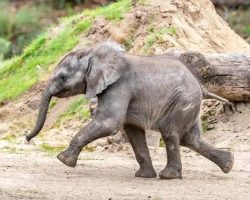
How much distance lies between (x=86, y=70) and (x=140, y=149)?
1.10 metres

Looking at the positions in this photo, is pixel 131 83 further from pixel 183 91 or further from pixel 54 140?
pixel 54 140

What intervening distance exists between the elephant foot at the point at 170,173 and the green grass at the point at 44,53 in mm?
6101

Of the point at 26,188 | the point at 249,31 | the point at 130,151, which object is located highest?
the point at 26,188

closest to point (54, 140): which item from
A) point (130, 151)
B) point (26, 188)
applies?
point (130, 151)

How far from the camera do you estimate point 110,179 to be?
1045 centimetres

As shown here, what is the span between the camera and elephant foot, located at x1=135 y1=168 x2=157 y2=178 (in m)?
10.9

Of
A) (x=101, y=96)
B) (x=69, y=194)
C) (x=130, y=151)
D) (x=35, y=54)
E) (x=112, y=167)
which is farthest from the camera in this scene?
(x=35, y=54)

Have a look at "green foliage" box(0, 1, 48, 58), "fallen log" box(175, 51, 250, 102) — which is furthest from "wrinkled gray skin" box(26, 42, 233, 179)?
"green foliage" box(0, 1, 48, 58)

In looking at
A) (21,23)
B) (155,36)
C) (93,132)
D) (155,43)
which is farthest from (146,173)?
(21,23)

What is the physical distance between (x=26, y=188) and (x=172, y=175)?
6.28 ft

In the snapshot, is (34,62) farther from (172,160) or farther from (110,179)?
(110,179)

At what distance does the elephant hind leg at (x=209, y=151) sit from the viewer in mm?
10992

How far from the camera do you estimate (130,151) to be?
12938 millimetres

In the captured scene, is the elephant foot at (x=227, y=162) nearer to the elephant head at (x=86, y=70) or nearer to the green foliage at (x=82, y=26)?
the elephant head at (x=86, y=70)
